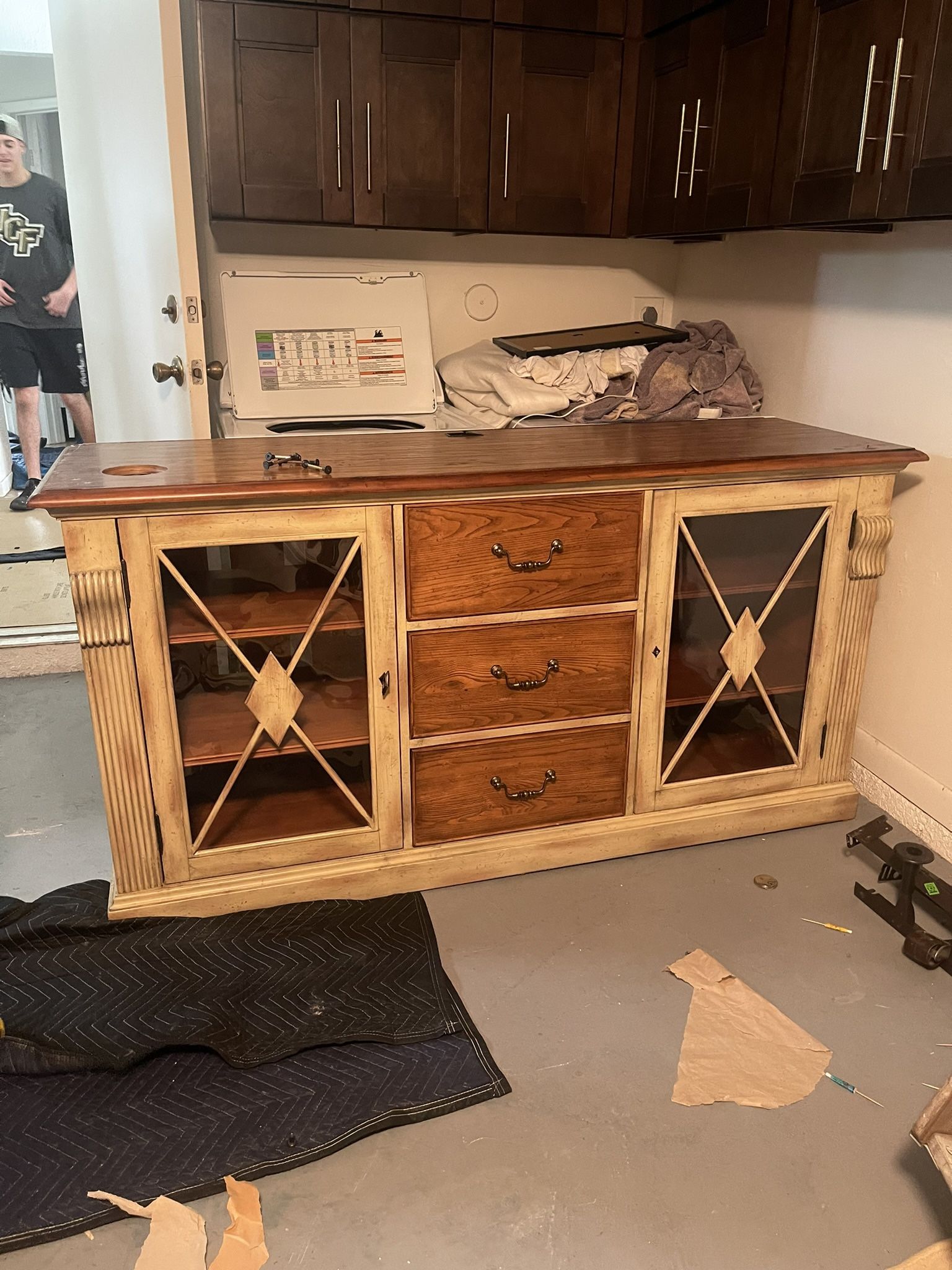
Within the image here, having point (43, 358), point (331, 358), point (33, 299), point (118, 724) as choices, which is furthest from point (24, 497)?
point (118, 724)

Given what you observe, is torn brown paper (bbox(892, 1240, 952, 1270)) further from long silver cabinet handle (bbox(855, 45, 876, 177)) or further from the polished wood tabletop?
long silver cabinet handle (bbox(855, 45, 876, 177))

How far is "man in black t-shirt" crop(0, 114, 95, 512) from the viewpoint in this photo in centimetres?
353

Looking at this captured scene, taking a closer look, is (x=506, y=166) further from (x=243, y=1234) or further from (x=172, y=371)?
(x=243, y=1234)

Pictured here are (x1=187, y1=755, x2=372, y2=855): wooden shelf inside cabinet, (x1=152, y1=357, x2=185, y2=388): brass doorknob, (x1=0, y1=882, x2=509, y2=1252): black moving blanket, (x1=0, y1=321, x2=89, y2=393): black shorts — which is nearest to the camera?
(x1=0, y1=882, x2=509, y2=1252): black moving blanket

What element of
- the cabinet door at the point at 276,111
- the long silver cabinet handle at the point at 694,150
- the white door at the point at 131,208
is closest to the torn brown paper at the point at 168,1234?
the white door at the point at 131,208

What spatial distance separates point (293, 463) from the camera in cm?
167

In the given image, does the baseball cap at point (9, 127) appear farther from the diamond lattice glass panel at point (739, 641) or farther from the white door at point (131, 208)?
the diamond lattice glass panel at point (739, 641)

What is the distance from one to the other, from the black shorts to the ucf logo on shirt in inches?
11.2

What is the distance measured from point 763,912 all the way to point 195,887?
3.48ft

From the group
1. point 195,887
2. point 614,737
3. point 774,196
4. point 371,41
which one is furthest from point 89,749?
point 774,196

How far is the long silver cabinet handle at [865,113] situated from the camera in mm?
1611

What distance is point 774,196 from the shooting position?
1.91 meters

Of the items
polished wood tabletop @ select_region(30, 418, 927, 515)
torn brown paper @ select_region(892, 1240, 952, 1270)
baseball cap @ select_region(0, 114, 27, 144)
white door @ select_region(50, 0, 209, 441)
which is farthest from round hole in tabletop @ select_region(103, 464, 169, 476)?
baseball cap @ select_region(0, 114, 27, 144)

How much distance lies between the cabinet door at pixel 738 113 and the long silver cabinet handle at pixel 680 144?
4 centimetres
